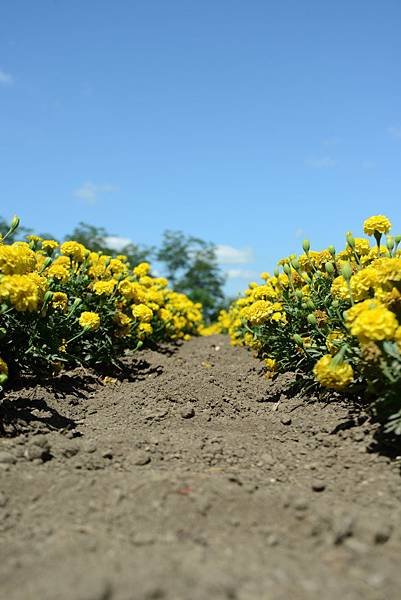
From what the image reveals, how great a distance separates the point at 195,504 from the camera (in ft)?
7.95

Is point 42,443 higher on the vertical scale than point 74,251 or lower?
lower

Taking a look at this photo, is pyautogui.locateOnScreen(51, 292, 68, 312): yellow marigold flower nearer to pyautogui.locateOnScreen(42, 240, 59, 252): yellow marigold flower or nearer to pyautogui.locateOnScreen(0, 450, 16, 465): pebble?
pyautogui.locateOnScreen(42, 240, 59, 252): yellow marigold flower

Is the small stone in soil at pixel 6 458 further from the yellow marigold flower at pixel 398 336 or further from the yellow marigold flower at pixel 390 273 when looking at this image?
the yellow marigold flower at pixel 390 273

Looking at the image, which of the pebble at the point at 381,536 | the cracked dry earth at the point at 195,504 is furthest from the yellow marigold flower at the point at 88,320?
the pebble at the point at 381,536

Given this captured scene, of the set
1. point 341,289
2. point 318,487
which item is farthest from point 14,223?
point 318,487

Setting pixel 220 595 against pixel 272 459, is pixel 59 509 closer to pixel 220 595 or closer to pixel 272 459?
pixel 220 595

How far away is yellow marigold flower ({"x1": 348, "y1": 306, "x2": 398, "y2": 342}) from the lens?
118 inches

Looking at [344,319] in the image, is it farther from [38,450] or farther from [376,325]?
[38,450]

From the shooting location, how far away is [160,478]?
2693mm

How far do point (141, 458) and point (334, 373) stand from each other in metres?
1.18

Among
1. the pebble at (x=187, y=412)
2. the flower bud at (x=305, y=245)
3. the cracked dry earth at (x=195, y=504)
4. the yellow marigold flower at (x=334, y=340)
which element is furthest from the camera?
the flower bud at (x=305, y=245)

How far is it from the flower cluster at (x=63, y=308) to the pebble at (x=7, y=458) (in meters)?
0.55

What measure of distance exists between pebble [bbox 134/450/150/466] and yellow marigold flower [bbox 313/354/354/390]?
1080 mm

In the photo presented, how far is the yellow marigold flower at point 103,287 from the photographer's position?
576 cm
